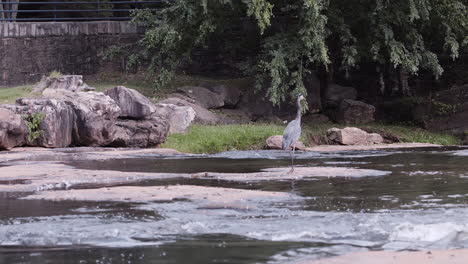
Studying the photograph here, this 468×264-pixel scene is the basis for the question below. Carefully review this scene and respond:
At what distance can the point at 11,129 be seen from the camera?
1814 centimetres

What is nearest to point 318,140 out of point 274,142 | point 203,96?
point 274,142

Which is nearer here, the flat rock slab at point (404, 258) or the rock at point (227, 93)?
the flat rock slab at point (404, 258)

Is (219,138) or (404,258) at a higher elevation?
(219,138)

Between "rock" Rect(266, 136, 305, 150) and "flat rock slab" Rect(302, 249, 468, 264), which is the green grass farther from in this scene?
"flat rock slab" Rect(302, 249, 468, 264)

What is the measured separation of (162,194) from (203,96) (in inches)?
573

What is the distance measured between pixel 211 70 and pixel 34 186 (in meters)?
19.1

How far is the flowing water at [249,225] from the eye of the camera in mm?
7863

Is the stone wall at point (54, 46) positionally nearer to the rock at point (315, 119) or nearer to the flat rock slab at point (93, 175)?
the rock at point (315, 119)

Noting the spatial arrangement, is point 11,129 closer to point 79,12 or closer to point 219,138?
point 219,138

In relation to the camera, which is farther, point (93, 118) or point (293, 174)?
point (93, 118)

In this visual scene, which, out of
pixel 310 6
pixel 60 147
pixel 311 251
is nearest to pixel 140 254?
pixel 311 251

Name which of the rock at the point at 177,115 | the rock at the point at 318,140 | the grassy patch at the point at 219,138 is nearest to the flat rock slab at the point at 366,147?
the rock at the point at 318,140

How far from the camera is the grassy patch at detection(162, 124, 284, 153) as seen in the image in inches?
822

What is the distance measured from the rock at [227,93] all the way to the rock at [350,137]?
171 inches
